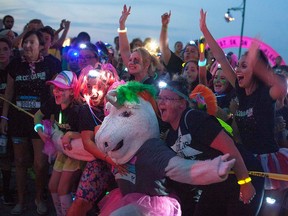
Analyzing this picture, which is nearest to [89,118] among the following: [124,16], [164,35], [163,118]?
[163,118]

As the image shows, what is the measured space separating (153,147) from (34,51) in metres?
2.84

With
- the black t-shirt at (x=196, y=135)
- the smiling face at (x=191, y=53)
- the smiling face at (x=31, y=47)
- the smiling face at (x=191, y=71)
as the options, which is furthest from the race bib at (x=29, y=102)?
the black t-shirt at (x=196, y=135)

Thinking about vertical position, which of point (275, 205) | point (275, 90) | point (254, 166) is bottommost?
point (275, 205)

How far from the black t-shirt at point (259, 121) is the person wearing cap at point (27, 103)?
8.38ft

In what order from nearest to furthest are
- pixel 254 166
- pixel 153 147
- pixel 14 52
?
1. pixel 153 147
2. pixel 254 166
3. pixel 14 52

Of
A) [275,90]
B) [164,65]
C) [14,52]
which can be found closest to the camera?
[275,90]

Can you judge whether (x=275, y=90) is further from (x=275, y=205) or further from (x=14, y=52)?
(x=14, y=52)

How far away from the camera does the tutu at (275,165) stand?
3.42 meters

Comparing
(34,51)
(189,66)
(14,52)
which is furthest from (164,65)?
(14,52)

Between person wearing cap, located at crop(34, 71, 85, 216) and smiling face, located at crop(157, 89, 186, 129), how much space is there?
120cm

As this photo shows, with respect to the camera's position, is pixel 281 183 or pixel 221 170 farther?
pixel 281 183

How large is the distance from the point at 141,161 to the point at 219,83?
2639mm

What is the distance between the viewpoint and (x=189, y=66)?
513cm

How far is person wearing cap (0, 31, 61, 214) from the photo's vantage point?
16.5ft
